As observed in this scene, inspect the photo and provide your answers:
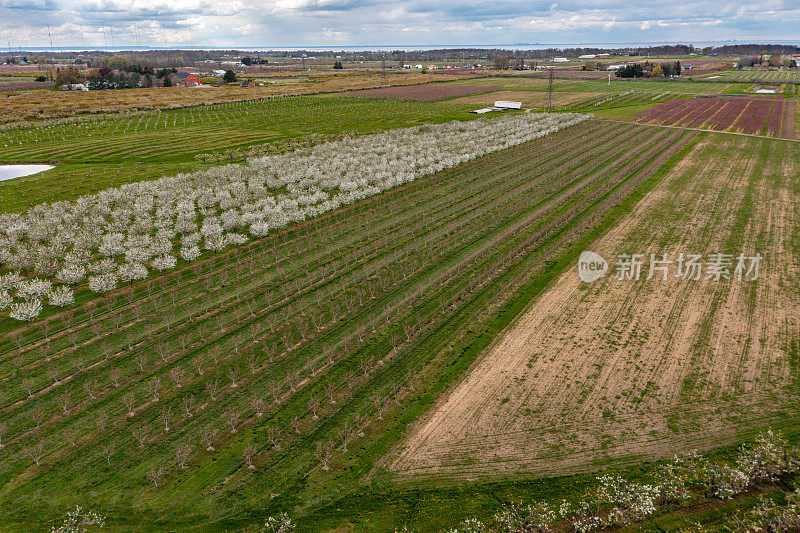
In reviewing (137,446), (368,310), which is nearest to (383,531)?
(137,446)

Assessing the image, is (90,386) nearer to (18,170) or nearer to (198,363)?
(198,363)

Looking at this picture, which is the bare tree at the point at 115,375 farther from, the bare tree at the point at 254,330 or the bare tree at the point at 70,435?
the bare tree at the point at 254,330

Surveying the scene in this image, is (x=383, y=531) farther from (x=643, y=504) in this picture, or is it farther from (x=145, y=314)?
(x=145, y=314)

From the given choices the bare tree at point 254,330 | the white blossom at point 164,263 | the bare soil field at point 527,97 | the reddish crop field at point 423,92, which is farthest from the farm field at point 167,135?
the bare tree at point 254,330

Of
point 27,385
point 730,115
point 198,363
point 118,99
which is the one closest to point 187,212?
point 27,385

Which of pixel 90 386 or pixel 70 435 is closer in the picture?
pixel 70 435

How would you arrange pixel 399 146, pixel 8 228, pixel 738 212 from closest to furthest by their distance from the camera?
pixel 8 228 → pixel 738 212 → pixel 399 146

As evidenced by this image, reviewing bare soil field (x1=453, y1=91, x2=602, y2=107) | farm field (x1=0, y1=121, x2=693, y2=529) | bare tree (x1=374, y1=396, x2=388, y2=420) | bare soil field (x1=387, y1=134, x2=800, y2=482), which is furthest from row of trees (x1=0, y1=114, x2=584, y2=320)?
bare soil field (x1=453, y1=91, x2=602, y2=107)
